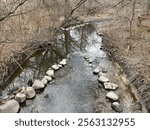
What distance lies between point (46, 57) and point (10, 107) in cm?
435

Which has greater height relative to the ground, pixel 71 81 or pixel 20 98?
pixel 20 98

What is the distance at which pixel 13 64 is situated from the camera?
766 cm

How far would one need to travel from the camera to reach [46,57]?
9602 mm

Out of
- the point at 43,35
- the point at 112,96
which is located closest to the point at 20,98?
the point at 112,96

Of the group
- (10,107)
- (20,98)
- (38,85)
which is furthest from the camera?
(38,85)

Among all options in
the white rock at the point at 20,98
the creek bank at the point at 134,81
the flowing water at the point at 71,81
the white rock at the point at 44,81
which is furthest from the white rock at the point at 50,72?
the creek bank at the point at 134,81

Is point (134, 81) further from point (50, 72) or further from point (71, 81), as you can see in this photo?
point (50, 72)

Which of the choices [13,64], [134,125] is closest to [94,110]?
[134,125]

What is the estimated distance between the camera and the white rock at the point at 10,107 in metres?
5.41

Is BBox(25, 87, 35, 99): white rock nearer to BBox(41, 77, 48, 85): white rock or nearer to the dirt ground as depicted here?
BBox(41, 77, 48, 85): white rock

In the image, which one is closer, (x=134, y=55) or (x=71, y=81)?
Answer: (x=71, y=81)

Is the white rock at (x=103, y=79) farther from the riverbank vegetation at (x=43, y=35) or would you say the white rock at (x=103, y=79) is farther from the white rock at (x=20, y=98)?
the white rock at (x=20, y=98)

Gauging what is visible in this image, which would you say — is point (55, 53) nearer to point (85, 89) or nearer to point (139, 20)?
point (85, 89)

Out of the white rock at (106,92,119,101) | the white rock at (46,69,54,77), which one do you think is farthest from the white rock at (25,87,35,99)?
the white rock at (106,92,119,101)
